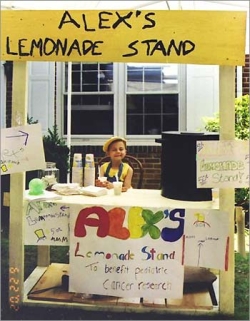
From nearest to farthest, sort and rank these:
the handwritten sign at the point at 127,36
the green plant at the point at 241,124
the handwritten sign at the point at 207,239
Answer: the handwritten sign at the point at 127,36, the handwritten sign at the point at 207,239, the green plant at the point at 241,124

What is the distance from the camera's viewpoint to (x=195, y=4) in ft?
14.8

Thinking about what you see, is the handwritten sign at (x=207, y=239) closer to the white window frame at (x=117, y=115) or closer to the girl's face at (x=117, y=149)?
the girl's face at (x=117, y=149)

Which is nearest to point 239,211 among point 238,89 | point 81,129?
point 238,89

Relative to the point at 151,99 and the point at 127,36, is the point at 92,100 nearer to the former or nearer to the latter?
the point at 151,99

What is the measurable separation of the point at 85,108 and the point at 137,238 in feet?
13.7

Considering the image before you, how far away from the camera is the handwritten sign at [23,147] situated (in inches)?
94.3

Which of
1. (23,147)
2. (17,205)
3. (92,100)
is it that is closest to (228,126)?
(23,147)

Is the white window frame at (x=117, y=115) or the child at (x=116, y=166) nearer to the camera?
the child at (x=116, y=166)

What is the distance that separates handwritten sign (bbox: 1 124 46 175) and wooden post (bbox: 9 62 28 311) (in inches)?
3.3

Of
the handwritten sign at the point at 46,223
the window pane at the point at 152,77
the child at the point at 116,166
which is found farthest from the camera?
the window pane at the point at 152,77

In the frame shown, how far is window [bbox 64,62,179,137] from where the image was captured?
615 centimetres

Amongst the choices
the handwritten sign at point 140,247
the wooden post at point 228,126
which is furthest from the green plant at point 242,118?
the handwritten sign at point 140,247

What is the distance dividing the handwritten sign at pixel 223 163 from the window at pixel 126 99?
12.6 ft

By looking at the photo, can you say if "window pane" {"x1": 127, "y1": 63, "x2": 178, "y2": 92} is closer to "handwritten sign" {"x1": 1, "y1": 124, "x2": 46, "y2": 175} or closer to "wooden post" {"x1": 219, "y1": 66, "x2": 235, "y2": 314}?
"wooden post" {"x1": 219, "y1": 66, "x2": 235, "y2": 314}
